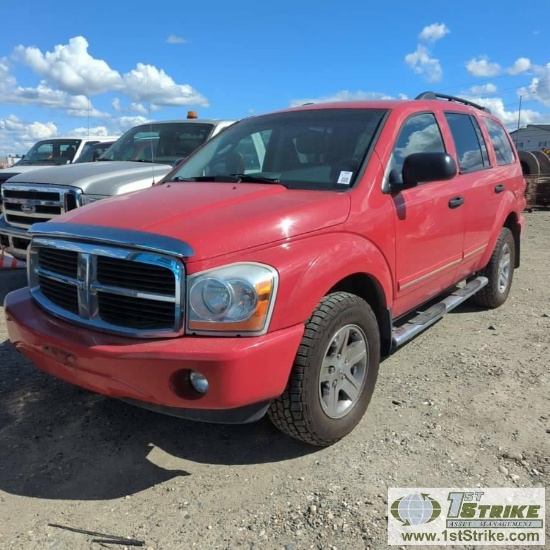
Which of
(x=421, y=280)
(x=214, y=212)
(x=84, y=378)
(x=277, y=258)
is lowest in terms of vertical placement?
(x=84, y=378)

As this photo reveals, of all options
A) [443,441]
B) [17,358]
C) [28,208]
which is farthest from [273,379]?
[28,208]

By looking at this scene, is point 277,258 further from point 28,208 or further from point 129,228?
point 28,208

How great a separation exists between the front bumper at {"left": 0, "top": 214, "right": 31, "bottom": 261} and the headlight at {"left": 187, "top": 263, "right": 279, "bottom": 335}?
4.07 meters

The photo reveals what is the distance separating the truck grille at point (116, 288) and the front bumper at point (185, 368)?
0.08 m

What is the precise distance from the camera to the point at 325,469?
279 centimetres

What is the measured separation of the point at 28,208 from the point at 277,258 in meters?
4.43

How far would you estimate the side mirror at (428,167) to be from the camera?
10.6 ft

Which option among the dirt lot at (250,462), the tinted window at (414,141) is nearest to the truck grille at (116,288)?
A: the dirt lot at (250,462)

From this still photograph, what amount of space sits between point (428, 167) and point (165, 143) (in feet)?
15.1

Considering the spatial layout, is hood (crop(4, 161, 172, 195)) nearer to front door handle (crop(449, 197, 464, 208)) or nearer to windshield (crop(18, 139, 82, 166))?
front door handle (crop(449, 197, 464, 208))

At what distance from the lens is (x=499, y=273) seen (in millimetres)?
5398

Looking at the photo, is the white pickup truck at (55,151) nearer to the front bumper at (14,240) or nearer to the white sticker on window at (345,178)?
the front bumper at (14,240)

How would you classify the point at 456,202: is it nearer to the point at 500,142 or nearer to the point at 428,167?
the point at 428,167

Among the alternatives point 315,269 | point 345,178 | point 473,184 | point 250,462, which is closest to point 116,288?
point 315,269
